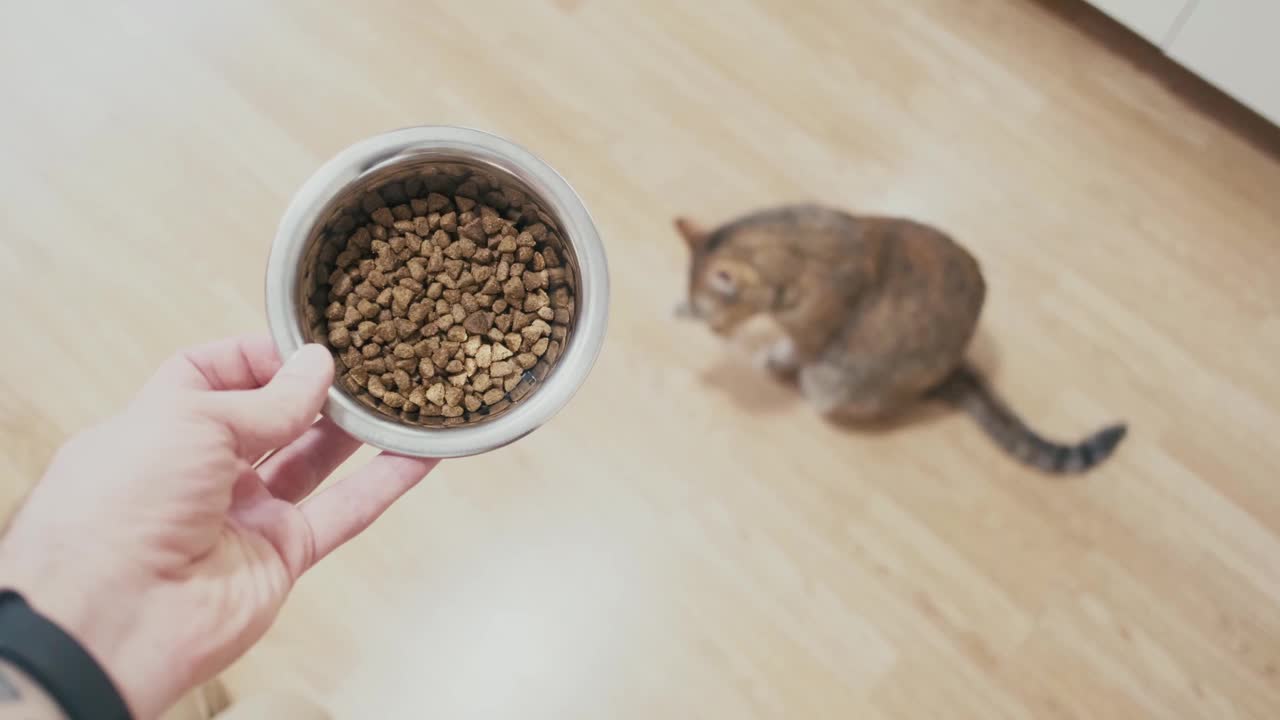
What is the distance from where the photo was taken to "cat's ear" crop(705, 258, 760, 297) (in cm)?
134

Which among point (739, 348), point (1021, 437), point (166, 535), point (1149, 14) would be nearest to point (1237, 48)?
point (1149, 14)

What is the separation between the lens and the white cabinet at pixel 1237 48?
159 cm

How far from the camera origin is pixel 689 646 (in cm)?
153

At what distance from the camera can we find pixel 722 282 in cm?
135

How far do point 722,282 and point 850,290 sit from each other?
207 mm

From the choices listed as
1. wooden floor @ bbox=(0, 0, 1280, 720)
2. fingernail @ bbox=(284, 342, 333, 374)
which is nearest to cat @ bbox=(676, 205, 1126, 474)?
wooden floor @ bbox=(0, 0, 1280, 720)

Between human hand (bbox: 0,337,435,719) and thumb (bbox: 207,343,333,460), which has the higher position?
thumb (bbox: 207,343,333,460)

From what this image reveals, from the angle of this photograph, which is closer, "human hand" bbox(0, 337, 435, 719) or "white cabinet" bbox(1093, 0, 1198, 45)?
"human hand" bbox(0, 337, 435, 719)

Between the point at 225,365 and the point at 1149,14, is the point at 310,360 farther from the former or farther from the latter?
the point at 1149,14

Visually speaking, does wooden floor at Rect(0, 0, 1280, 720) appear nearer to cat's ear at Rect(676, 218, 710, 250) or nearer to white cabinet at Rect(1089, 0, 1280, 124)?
white cabinet at Rect(1089, 0, 1280, 124)

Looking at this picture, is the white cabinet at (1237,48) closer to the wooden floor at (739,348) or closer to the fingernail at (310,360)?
the wooden floor at (739,348)

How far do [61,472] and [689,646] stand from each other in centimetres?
104

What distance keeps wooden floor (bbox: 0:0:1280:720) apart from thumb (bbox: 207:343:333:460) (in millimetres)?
684

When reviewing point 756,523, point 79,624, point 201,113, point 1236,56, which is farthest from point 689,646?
point 1236,56
